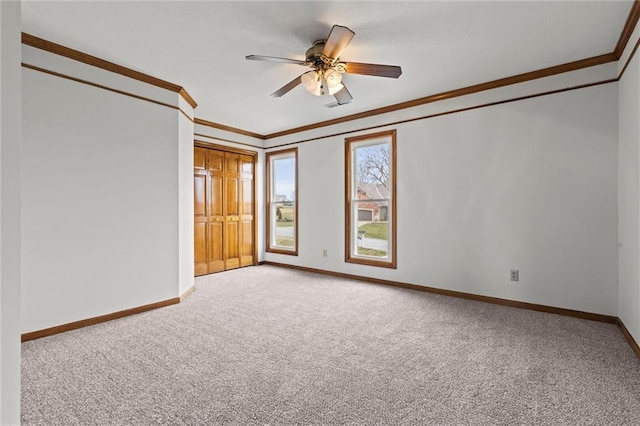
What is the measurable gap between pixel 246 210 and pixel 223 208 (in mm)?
552

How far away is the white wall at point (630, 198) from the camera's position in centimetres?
254

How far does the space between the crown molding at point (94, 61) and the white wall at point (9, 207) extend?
8.95 feet

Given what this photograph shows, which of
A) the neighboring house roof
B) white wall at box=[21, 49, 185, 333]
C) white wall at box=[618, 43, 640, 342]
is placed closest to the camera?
white wall at box=[618, 43, 640, 342]

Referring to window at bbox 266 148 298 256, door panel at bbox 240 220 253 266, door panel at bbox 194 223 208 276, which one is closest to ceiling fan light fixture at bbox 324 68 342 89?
window at bbox 266 148 298 256

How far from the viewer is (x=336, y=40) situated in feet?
8.18

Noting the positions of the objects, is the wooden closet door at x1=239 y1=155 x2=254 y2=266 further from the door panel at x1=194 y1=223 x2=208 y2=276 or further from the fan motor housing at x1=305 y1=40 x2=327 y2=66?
the fan motor housing at x1=305 y1=40 x2=327 y2=66

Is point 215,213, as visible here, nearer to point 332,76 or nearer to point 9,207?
point 332,76

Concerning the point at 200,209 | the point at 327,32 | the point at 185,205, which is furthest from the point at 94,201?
the point at 327,32

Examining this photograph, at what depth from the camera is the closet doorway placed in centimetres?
534

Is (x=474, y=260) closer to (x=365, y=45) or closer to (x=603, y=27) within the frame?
(x=603, y=27)

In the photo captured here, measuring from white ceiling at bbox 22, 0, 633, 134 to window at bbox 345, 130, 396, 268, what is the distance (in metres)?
1.25

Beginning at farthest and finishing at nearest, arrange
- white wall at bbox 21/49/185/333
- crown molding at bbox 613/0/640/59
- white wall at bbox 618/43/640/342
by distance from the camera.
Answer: white wall at bbox 21/49/185/333 → white wall at bbox 618/43/640/342 → crown molding at bbox 613/0/640/59

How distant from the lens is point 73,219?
3.04 m

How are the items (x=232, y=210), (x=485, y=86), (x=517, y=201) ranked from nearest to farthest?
(x=517, y=201) → (x=485, y=86) → (x=232, y=210)
